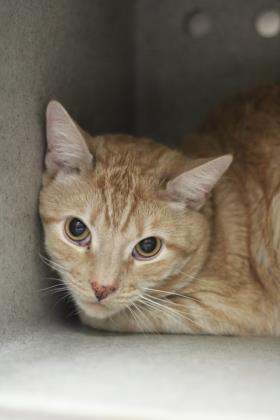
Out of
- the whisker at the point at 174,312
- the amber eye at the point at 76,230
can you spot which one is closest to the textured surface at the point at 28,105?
the amber eye at the point at 76,230

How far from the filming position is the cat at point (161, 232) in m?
1.80

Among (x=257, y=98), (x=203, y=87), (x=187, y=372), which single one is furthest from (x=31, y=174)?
(x=203, y=87)

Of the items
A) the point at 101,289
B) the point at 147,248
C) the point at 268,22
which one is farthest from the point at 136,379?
the point at 268,22

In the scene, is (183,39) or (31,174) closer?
(31,174)

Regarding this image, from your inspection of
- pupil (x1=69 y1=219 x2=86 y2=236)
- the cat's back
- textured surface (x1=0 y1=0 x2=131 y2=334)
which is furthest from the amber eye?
the cat's back

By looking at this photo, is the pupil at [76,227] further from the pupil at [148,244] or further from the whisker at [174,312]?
the whisker at [174,312]

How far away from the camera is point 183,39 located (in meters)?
2.86

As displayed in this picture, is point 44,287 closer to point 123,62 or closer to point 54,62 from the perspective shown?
point 54,62

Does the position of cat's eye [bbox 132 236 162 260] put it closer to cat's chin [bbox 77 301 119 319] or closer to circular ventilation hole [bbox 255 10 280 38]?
cat's chin [bbox 77 301 119 319]

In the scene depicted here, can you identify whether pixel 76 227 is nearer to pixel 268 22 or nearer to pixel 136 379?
pixel 136 379

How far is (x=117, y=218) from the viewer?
5.94 ft

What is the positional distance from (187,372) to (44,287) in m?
0.68

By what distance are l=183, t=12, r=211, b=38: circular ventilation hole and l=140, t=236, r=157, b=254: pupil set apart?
1313 mm

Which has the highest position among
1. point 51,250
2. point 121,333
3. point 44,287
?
point 51,250
